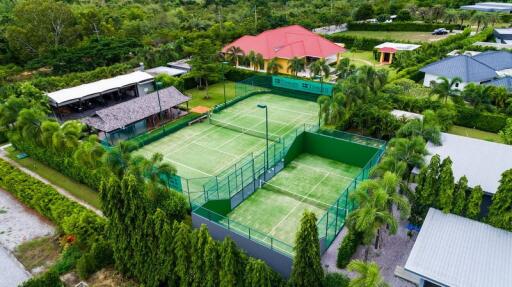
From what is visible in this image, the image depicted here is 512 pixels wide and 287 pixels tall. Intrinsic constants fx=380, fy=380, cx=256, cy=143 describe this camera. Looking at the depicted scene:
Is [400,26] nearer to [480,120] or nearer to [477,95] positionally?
[477,95]

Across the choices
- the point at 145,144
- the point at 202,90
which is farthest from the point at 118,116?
the point at 202,90

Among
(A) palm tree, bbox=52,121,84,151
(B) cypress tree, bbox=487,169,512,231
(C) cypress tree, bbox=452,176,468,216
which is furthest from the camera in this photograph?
(A) palm tree, bbox=52,121,84,151

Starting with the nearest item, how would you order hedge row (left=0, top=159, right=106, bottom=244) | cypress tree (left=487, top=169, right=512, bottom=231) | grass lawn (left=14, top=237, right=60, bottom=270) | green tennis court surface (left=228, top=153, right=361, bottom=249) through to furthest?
cypress tree (left=487, top=169, right=512, bottom=231)
grass lawn (left=14, top=237, right=60, bottom=270)
hedge row (left=0, top=159, right=106, bottom=244)
green tennis court surface (left=228, top=153, right=361, bottom=249)

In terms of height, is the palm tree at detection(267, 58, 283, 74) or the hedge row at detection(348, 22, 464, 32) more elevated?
the hedge row at detection(348, 22, 464, 32)

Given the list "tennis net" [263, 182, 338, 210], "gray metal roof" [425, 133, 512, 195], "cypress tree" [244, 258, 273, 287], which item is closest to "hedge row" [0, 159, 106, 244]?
"cypress tree" [244, 258, 273, 287]

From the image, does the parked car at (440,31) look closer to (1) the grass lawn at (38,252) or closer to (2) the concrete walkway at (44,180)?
(2) the concrete walkway at (44,180)

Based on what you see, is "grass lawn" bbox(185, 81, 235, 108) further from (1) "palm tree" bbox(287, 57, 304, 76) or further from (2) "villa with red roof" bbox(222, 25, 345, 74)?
(1) "palm tree" bbox(287, 57, 304, 76)

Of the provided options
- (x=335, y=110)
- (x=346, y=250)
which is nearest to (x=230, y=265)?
(x=346, y=250)
